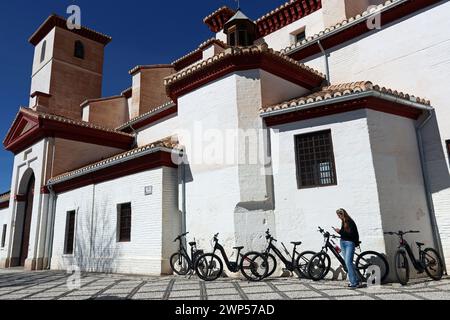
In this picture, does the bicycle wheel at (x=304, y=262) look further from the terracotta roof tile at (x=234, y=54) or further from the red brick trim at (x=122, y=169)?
the terracotta roof tile at (x=234, y=54)

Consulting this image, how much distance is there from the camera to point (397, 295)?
19.0 feet

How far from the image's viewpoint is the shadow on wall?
11148 millimetres

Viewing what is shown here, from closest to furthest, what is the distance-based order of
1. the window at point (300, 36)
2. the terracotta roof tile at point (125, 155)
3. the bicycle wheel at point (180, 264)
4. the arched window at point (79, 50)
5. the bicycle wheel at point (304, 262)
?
the bicycle wheel at point (304, 262) → the bicycle wheel at point (180, 264) → the terracotta roof tile at point (125, 155) → the window at point (300, 36) → the arched window at point (79, 50)

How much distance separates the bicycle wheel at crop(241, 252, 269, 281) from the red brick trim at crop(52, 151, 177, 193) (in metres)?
3.77

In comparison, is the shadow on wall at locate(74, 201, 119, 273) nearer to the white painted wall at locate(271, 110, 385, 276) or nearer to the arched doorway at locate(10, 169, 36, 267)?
the arched doorway at locate(10, 169, 36, 267)

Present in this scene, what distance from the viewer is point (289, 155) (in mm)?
8727

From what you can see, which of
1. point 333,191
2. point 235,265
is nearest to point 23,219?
point 235,265

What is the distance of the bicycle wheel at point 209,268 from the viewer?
835cm

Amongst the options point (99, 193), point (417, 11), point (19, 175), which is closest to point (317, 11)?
point (417, 11)

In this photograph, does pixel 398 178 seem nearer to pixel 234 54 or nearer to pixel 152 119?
pixel 234 54

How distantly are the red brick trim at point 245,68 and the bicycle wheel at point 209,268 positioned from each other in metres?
5.05

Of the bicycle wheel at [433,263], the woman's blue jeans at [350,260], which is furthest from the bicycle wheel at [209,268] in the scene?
the bicycle wheel at [433,263]

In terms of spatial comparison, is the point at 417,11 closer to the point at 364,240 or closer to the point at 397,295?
the point at 364,240
